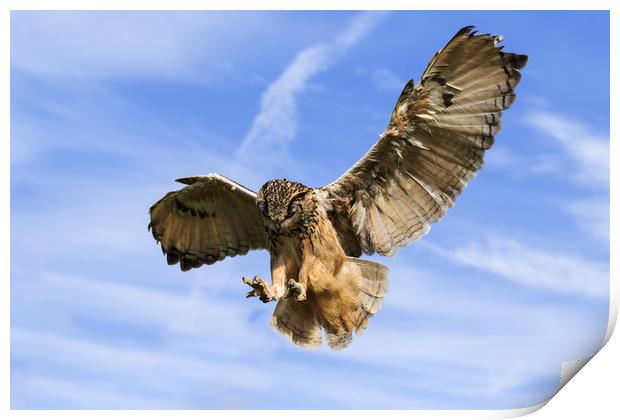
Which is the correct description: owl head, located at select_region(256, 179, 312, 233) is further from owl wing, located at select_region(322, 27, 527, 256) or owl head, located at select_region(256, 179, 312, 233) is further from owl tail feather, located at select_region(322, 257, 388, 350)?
owl tail feather, located at select_region(322, 257, 388, 350)

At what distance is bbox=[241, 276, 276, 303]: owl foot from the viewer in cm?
425

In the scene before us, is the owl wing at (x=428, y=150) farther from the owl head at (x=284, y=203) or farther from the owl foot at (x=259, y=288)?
the owl foot at (x=259, y=288)

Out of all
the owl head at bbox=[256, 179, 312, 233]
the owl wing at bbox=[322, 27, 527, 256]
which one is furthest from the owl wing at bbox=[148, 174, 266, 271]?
the owl wing at bbox=[322, 27, 527, 256]

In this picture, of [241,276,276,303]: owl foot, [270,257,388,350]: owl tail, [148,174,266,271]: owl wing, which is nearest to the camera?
[241,276,276,303]: owl foot

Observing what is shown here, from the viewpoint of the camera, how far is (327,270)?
4590 millimetres

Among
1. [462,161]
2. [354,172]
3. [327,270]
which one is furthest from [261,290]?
[462,161]

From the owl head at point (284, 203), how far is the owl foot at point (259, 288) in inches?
13.4

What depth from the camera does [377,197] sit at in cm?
462

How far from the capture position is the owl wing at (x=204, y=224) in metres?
5.07

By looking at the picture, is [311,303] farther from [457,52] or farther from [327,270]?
[457,52]

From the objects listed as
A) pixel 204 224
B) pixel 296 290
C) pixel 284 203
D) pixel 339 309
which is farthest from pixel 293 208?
pixel 204 224

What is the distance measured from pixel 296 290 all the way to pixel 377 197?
1.91 ft

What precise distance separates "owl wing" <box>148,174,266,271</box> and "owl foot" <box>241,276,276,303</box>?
2.52ft

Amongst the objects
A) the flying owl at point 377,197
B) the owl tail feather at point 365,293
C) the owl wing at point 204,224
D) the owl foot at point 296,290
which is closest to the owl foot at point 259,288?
the flying owl at point 377,197
